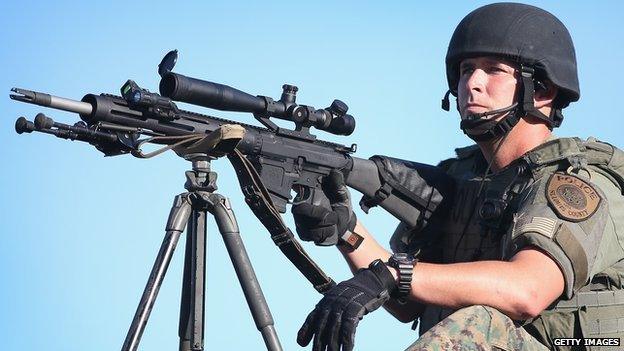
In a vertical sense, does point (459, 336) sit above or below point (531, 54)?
below

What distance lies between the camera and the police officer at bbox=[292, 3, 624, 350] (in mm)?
8203

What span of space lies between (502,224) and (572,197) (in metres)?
0.81

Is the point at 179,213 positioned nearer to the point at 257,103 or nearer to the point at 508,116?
the point at 257,103

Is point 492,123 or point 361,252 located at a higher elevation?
point 492,123

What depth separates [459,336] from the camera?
7.98 meters

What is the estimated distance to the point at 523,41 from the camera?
989cm

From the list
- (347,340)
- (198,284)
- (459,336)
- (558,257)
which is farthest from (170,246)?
(558,257)

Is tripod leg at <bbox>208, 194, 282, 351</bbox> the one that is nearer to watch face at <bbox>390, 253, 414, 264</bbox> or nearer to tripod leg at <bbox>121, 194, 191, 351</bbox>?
tripod leg at <bbox>121, 194, 191, 351</bbox>

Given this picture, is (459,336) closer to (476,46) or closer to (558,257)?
(558,257)

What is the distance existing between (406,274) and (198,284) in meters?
1.56

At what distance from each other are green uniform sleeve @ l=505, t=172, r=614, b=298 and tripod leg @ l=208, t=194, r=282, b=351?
186 centimetres

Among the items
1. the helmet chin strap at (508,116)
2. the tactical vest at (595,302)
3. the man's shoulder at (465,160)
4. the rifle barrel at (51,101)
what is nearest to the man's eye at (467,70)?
the helmet chin strap at (508,116)

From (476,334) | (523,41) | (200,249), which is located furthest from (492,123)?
(200,249)

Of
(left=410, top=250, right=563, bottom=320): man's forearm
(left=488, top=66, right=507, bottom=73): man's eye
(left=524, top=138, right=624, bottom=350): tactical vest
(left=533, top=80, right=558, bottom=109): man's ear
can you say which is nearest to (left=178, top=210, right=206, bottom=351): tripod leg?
(left=410, top=250, right=563, bottom=320): man's forearm
